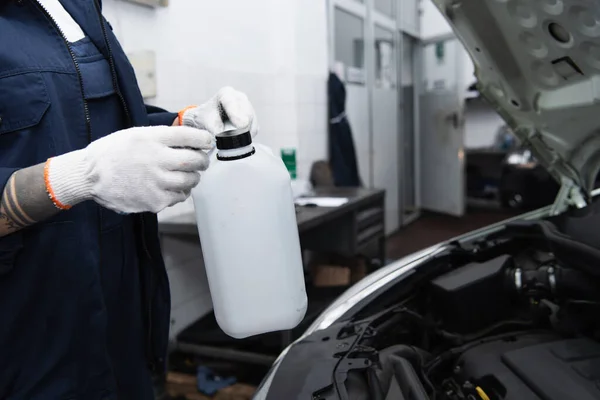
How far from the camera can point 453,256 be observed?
1.31m

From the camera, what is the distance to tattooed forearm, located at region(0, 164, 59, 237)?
2.17 feet

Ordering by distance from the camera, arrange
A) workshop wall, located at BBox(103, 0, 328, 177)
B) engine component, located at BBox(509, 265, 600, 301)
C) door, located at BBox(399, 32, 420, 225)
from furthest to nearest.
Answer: door, located at BBox(399, 32, 420, 225) < workshop wall, located at BBox(103, 0, 328, 177) < engine component, located at BBox(509, 265, 600, 301)

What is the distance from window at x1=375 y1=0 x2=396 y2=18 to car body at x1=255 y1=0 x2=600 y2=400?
2.83 meters

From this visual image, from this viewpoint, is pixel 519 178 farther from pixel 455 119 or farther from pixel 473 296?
pixel 473 296

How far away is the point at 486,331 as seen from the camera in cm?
116

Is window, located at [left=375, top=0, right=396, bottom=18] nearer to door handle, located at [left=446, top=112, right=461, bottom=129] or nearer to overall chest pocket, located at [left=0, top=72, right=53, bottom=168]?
door handle, located at [left=446, top=112, right=461, bottom=129]

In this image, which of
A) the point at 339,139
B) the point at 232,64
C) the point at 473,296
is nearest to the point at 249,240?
the point at 473,296

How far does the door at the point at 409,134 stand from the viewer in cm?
457

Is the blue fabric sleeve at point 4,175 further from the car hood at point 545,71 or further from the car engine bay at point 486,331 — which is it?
the car hood at point 545,71

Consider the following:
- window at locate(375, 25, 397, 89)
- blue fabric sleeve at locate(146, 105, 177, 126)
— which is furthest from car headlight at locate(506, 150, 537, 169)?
blue fabric sleeve at locate(146, 105, 177, 126)

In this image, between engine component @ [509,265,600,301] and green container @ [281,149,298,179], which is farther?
green container @ [281,149,298,179]

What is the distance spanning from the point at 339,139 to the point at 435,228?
1.89 metres

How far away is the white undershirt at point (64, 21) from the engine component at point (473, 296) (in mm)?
969

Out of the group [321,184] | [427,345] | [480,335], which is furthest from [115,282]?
[321,184]
